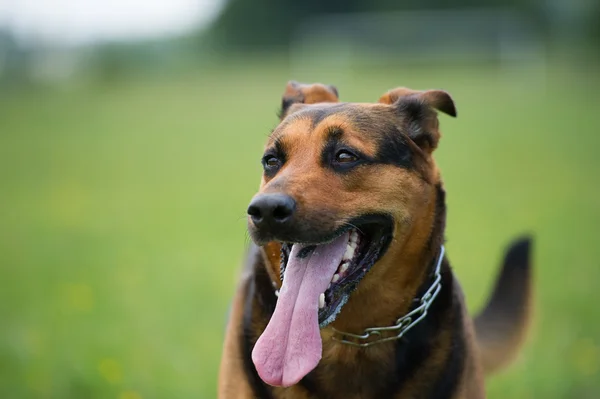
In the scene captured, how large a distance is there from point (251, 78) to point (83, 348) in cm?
3356

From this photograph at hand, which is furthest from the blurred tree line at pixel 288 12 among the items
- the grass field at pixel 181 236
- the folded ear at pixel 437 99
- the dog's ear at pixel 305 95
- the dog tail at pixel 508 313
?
the folded ear at pixel 437 99

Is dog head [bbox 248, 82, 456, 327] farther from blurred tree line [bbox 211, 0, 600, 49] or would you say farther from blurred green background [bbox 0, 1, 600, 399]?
blurred tree line [bbox 211, 0, 600, 49]

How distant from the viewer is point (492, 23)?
37625mm

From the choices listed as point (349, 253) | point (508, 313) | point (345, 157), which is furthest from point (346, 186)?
point (508, 313)

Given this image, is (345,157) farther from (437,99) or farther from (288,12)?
(288,12)

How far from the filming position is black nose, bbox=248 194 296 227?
9.29ft

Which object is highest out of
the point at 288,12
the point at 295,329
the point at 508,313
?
the point at 295,329

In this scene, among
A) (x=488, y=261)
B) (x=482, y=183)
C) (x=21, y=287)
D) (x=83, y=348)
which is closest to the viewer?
(x=83, y=348)

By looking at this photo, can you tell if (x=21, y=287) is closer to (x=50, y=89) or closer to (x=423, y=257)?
(x=423, y=257)

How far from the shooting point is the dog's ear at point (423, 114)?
353 centimetres

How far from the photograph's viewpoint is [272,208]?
9.29 ft

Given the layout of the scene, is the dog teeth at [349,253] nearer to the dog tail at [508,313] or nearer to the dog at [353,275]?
the dog at [353,275]

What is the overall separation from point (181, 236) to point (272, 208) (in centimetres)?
671

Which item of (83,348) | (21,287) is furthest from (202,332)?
(21,287)
